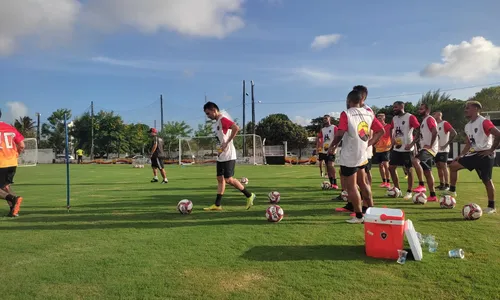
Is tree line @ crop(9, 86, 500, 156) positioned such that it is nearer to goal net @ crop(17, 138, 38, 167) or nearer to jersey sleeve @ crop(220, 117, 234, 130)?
goal net @ crop(17, 138, 38, 167)

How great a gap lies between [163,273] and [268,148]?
34248 millimetres

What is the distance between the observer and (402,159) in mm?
8320

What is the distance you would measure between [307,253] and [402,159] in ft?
17.4

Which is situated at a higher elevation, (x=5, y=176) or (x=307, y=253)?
(x=5, y=176)

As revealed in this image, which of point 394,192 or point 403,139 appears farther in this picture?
point 394,192

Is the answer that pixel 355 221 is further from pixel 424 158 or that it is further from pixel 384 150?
pixel 384 150

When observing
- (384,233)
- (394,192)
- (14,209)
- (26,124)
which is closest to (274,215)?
(384,233)

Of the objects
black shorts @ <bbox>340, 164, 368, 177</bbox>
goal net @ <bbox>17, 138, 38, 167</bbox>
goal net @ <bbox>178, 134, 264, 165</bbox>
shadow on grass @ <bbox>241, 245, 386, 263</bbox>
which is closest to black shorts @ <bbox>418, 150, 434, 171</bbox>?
black shorts @ <bbox>340, 164, 368, 177</bbox>

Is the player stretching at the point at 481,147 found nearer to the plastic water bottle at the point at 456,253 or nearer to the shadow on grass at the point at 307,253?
the plastic water bottle at the point at 456,253

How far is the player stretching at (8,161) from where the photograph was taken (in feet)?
22.1

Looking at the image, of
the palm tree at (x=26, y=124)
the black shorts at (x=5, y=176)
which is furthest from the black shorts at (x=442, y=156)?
the palm tree at (x=26, y=124)

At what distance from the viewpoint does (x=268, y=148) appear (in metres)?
37.6

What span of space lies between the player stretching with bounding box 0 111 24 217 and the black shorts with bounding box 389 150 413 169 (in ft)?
27.1

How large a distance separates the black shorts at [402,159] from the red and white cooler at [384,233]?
15.9 ft
